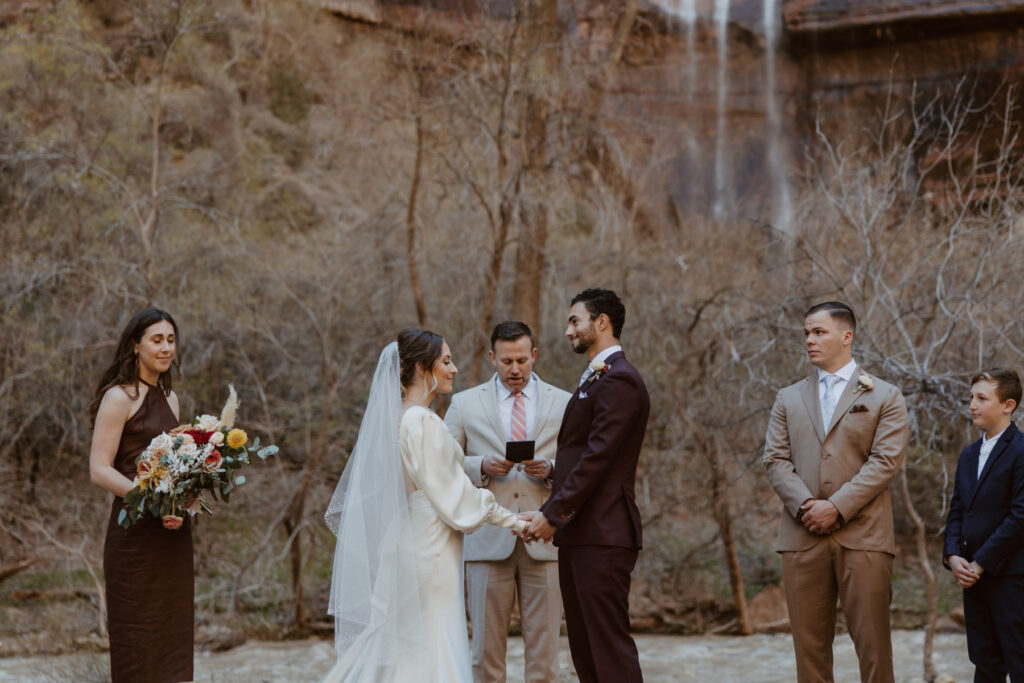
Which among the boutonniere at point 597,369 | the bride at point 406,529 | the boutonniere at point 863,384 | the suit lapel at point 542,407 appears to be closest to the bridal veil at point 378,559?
the bride at point 406,529

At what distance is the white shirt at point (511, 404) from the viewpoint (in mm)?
5152

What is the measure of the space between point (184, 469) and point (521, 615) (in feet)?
6.13

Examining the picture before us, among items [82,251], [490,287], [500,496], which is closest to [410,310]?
[490,287]

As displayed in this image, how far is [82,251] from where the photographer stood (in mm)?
9500

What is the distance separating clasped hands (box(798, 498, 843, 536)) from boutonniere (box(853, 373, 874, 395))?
0.57 m

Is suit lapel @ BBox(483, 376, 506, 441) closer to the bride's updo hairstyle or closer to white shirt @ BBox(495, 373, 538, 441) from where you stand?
white shirt @ BBox(495, 373, 538, 441)

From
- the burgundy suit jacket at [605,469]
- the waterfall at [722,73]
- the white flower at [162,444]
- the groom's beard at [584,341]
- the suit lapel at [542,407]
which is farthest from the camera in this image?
the waterfall at [722,73]

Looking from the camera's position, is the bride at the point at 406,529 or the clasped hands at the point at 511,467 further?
the clasped hands at the point at 511,467

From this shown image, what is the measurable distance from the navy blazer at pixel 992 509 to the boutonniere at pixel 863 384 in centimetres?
54

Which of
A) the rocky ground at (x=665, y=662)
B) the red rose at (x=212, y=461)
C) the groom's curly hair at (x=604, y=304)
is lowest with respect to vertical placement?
the rocky ground at (x=665, y=662)

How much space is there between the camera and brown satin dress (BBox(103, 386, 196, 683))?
435 centimetres

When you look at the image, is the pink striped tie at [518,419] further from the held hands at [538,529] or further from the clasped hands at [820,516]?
the clasped hands at [820,516]

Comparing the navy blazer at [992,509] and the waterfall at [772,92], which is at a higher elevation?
the waterfall at [772,92]

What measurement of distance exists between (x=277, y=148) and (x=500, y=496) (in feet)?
46.5
